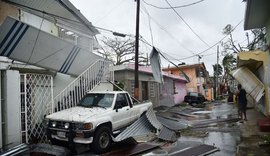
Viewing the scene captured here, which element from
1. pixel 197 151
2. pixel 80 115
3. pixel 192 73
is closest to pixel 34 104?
pixel 80 115

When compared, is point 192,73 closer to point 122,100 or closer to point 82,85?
point 82,85

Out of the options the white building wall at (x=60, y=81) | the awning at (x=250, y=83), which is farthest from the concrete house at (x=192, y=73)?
the white building wall at (x=60, y=81)

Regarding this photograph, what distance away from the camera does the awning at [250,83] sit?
12992 millimetres

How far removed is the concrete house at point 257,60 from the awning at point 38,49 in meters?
7.10

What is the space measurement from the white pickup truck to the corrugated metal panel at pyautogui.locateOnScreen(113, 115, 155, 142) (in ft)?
1.86

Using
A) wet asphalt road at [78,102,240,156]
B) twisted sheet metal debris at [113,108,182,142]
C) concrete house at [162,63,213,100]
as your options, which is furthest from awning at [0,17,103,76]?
concrete house at [162,63,213,100]

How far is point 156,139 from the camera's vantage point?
30.3 feet

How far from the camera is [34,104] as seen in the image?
30.5ft

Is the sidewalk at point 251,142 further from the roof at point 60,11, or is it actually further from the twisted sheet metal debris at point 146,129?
the roof at point 60,11

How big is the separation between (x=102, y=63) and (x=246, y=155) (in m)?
8.47

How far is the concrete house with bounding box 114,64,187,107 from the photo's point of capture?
1677 centimetres

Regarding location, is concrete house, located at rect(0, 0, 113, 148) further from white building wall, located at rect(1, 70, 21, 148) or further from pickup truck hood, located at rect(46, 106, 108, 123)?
pickup truck hood, located at rect(46, 106, 108, 123)

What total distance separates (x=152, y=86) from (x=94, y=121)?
572 inches

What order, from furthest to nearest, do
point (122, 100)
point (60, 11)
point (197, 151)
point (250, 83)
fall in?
point (60, 11), point (250, 83), point (122, 100), point (197, 151)
